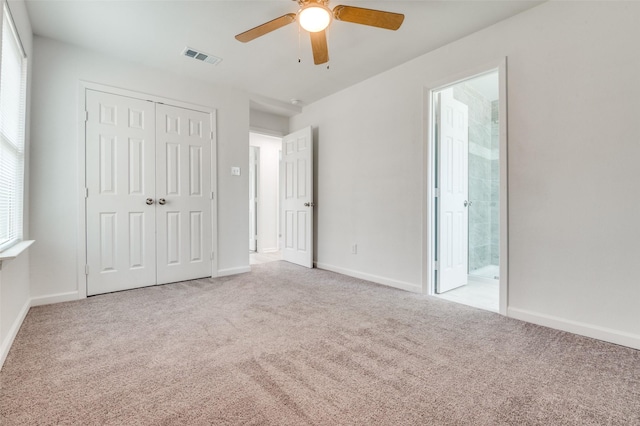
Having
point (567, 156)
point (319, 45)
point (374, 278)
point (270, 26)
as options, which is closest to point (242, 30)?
point (270, 26)

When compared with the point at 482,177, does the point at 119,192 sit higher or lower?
lower

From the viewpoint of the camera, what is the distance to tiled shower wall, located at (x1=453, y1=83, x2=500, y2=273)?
4.06m

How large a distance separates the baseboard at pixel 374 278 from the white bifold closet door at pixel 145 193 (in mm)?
1638

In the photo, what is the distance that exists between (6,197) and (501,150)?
3.79 m

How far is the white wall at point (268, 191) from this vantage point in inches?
237

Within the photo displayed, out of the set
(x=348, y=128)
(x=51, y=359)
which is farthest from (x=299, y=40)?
(x=51, y=359)

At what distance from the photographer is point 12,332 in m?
2.01

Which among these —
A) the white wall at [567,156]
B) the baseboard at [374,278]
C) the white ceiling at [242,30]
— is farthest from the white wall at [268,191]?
the white wall at [567,156]

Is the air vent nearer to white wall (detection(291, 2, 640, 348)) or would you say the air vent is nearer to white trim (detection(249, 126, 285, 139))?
white trim (detection(249, 126, 285, 139))

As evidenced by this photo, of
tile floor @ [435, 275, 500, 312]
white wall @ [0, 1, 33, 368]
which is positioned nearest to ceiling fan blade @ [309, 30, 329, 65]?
white wall @ [0, 1, 33, 368]

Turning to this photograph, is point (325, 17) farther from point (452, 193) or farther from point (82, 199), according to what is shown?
point (82, 199)

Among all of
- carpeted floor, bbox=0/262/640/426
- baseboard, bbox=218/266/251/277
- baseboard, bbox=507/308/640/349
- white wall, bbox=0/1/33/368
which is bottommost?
carpeted floor, bbox=0/262/640/426

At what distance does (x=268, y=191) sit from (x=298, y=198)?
1.60 meters

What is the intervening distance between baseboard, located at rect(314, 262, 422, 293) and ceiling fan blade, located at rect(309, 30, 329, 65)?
2.42 m
